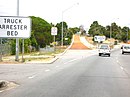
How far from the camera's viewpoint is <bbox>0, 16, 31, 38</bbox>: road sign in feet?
69.4

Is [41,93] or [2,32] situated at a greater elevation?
[2,32]

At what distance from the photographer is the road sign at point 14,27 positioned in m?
21.1

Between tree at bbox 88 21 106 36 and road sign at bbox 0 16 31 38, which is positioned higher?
tree at bbox 88 21 106 36

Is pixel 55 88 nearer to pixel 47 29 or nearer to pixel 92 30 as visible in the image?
pixel 47 29

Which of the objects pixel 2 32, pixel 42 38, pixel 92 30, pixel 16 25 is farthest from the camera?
pixel 92 30

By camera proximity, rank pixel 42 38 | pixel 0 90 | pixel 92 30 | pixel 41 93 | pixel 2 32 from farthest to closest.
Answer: pixel 92 30, pixel 42 38, pixel 2 32, pixel 0 90, pixel 41 93

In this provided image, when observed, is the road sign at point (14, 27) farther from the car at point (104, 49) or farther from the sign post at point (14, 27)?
the car at point (104, 49)

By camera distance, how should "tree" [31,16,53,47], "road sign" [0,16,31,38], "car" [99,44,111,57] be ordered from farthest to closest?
"tree" [31,16,53,47], "car" [99,44,111,57], "road sign" [0,16,31,38]

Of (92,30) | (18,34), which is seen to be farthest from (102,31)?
(18,34)

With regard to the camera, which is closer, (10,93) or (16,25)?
(10,93)

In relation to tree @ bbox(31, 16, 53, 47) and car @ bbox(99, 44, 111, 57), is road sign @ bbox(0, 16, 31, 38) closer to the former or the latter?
car @ bbox(99, 44, 111, 57)

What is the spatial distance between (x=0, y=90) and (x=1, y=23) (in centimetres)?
666

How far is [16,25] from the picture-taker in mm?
22375

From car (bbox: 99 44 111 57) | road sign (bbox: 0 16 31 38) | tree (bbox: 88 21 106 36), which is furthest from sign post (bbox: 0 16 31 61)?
tree (bbox: 88 21 106 36)
